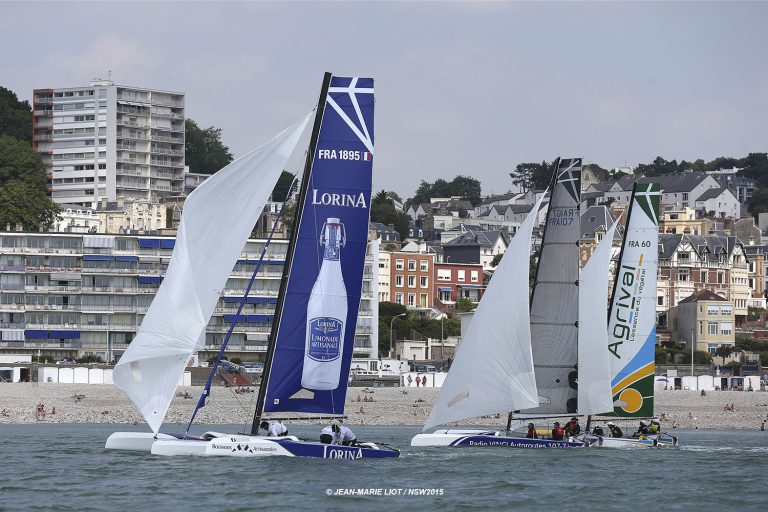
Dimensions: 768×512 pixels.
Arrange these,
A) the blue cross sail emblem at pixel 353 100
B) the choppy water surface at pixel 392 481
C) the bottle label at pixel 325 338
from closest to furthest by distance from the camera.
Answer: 1. the choppy water surface at pixel 392 481
2. the blue cross sail emblem at pixel 353 100
3. the bottle label at pixel 325 338

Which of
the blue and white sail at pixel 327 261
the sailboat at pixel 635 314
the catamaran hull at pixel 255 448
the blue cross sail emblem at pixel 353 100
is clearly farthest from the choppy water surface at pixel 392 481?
the blue cross sail emblem at pixel 353 100

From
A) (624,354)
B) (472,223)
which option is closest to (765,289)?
(472,223)

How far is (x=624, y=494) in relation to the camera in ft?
107

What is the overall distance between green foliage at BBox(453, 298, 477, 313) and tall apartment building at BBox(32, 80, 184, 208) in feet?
149

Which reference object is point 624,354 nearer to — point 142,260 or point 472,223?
point 142,260

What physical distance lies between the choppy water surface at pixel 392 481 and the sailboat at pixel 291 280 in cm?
112

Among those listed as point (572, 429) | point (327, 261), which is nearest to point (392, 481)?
point (327, 261)

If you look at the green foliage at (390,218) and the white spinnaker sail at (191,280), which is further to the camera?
the green foliage at (390,218)

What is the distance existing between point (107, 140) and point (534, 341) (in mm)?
125292

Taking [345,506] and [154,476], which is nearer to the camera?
[345,506]

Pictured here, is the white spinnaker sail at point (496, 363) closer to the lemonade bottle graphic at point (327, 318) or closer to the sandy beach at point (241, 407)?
the lemonade bottle graphic at point (327, 318)

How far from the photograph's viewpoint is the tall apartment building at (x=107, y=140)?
161000 mm

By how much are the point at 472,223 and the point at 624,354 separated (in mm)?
145117

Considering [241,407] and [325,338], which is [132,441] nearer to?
[325,338]
